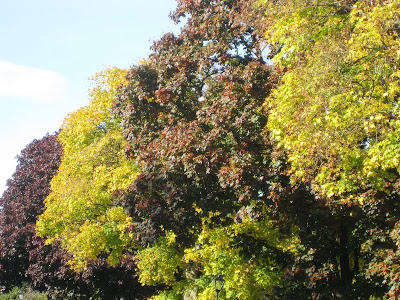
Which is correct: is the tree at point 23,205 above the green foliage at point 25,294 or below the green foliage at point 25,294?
above

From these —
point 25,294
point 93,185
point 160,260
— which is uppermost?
point 93,185

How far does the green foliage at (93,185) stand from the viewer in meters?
27.8

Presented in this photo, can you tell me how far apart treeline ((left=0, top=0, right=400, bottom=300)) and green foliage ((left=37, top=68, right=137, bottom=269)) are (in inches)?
8.0

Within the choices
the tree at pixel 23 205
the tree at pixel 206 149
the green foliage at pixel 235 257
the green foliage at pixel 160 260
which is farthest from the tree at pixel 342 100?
the tree at pixel 23 205

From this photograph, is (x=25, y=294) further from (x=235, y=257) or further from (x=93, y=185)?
(x=235, y=257)

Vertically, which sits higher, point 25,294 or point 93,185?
point 93,185

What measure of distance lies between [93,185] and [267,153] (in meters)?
11.9

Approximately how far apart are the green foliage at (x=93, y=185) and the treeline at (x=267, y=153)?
0.67ft

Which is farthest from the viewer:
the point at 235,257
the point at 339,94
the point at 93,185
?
the point at 93,185

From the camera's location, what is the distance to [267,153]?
63.5ft

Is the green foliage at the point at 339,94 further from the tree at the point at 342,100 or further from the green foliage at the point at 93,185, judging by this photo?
the green foliage at the point at 93,185

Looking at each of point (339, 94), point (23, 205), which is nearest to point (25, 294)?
point (23, 205)

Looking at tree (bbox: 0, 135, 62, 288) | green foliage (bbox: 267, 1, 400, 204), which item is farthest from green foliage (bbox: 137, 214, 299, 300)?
tree (bbox: 0, 135, 62, 288)

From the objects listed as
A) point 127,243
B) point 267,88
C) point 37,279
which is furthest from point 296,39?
point 37,279
